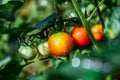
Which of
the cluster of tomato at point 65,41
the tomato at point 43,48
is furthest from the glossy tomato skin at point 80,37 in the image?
the tomato at point 43,48

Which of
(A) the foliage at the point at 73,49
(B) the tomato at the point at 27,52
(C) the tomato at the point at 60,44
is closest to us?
(A) the foliage at the point at 73,49

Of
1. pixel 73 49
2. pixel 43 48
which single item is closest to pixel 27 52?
pixel 43 48

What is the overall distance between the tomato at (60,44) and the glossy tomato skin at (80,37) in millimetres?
29

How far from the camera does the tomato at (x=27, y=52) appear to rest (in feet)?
4.30

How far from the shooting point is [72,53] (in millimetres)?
1237

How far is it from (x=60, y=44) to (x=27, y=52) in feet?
0.50

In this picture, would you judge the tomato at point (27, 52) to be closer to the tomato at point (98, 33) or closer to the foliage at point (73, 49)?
the foliage at point (73, 49)

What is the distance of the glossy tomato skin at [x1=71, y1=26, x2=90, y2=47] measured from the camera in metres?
1.22

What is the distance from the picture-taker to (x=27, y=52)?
131 centimetres

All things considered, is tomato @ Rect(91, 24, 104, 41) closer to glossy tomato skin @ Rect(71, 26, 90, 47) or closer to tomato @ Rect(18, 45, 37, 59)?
glossy tomato skin @ Rect(71, 26, 90, 47)

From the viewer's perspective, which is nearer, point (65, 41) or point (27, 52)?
point (65, 41)

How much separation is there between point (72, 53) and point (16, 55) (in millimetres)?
280

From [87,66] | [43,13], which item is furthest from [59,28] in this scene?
[43,13]

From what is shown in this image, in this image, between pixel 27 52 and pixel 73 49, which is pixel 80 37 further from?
pixel 27 52
